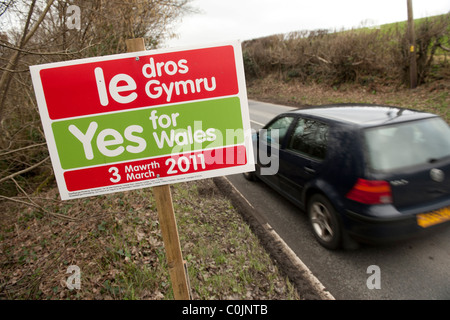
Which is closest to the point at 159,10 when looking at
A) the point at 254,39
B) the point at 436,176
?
the point at 436,176

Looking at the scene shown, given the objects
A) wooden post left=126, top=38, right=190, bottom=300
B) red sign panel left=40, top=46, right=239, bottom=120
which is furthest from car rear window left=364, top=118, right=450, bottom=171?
wooden post left=126, top=38, right=190, bottom=300

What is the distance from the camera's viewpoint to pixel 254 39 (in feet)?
93.9

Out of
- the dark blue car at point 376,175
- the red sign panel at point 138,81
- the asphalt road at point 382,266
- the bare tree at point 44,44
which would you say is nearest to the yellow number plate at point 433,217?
the dark blue car at point 376,175

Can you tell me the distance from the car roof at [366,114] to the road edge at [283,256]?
1.76 meters

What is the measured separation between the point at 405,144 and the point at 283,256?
190 centimetres

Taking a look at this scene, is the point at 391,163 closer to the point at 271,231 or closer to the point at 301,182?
the point at 301,182

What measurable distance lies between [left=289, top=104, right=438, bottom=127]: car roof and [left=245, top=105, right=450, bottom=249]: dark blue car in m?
0.01

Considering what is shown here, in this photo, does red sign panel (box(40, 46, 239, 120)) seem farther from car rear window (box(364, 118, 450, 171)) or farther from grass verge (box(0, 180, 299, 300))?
grass verge (box(0, 180, 299, 300))

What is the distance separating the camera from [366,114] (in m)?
3.40

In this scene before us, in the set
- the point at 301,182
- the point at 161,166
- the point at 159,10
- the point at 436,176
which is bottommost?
the point at 301,182

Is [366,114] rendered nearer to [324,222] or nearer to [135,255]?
[324,222]

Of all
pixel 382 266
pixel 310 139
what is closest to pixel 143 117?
pixel 310 139
